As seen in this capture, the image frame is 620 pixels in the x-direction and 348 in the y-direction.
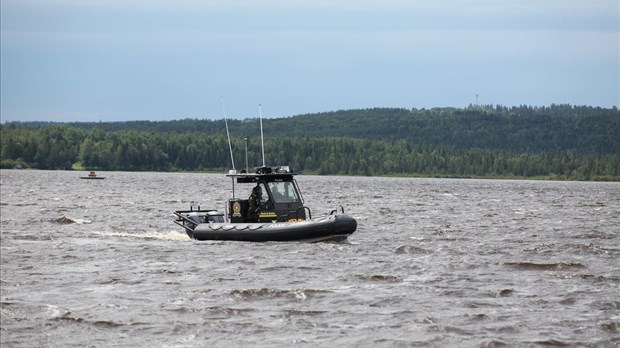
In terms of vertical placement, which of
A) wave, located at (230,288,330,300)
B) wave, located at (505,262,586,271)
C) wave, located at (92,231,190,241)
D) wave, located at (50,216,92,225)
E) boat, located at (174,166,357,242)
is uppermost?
boat, located at (174,166,357,242)

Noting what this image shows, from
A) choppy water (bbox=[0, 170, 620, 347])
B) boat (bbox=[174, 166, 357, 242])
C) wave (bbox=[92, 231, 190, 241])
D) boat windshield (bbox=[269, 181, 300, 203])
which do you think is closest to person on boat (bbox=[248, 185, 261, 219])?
boat (bbox=[174, 166, 357, 242])

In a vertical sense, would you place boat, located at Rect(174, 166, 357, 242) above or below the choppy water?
above

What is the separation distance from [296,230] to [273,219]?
2.01m

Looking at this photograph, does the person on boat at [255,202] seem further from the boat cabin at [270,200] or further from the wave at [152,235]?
the wave at [152,235]

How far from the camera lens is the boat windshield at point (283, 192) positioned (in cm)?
3881

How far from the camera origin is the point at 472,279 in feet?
94.3

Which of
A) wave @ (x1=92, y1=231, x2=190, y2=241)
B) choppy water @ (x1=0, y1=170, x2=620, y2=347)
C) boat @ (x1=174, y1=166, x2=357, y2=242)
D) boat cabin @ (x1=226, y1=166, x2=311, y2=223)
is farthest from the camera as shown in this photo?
wave @ (x1=92, y1=231, x2=190, y2=241)

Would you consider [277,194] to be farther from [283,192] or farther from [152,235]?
[152,235]

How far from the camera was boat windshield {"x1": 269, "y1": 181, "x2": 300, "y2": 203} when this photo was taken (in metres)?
38.8

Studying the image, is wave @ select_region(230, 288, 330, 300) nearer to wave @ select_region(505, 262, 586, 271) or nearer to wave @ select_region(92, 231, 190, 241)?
wave @ select_region(505, 262, 586, 271)

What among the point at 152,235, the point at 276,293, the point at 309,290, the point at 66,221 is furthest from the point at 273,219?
the point at 66,221

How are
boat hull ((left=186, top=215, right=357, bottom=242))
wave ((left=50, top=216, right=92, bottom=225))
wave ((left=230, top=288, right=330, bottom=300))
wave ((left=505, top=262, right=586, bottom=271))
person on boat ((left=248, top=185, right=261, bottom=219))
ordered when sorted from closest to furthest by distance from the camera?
1. wave ((left=230, top=288, right=330, bottom=300))
2. wave ((left=505, top=262, right=586, bottom=271))
3. boat hull ((left=186, top=215, right=357, bottom=242))
4. person on boat ((left=248, top=185, right=261, bottom=219))
5. wave ((left=50, top=216, right=92, bottom=225))

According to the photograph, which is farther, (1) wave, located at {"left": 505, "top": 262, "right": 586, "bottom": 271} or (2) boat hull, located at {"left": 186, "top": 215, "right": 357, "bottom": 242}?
(2) boat hull, located at {"left": 186, "top": 215, "right": 357, "bottom": 242}

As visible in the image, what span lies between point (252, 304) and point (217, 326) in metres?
2.81
